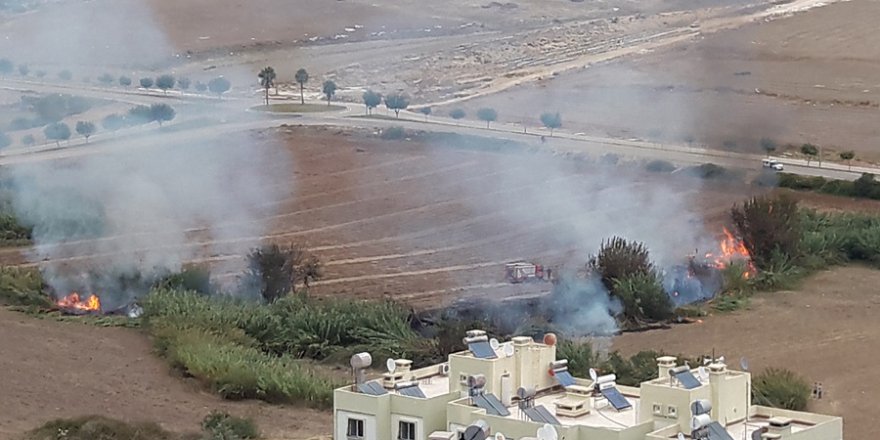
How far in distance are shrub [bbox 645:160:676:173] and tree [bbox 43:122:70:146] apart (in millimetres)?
18057

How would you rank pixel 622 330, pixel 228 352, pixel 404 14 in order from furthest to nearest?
pixel 404 14
pixel 622 330
pixel 228 352

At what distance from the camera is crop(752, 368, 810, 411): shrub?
2800 cm

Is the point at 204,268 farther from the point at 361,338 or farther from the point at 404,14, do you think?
the point at 404,14

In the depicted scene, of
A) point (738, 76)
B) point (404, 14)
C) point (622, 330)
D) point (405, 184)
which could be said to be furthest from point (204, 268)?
point (404, 14)

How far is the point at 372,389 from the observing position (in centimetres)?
2089

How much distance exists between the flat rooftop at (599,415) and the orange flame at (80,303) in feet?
62.1

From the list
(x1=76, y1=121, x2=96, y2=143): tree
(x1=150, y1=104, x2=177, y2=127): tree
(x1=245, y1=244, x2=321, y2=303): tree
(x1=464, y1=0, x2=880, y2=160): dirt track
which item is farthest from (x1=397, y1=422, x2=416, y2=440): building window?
(x1=150, y1=104, x2=177, y2=127): tree

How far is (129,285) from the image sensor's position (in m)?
39.5

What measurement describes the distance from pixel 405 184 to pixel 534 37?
36.4 metres

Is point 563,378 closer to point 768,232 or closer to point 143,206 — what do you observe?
point 768,232

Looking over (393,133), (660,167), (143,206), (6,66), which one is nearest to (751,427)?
(143,206)

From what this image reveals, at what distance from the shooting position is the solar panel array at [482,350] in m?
21.1

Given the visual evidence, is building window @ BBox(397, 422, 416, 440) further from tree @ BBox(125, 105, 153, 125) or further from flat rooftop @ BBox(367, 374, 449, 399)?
tree @ BBox(125, 105, 153, 125)

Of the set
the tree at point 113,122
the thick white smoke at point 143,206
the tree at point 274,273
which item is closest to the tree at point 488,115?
the thick white smoke at point 143,206
